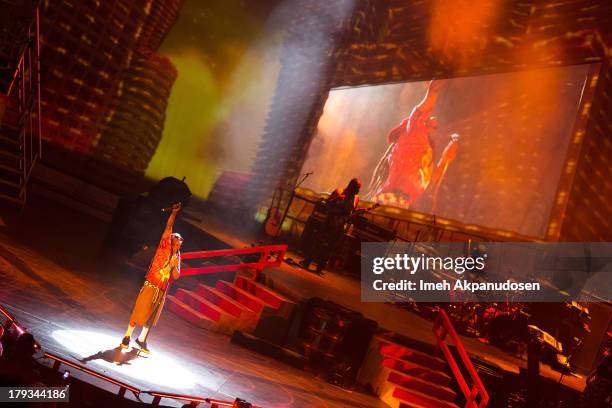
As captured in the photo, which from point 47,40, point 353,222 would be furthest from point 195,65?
point 353,222

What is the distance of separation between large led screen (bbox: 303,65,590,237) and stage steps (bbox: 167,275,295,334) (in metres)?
5.25

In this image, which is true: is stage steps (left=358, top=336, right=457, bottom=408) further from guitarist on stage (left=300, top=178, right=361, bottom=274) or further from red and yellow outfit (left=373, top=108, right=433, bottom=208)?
red and yellow outfit (left=373, top=108, right=433, bottom=208)

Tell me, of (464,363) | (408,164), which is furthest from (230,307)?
(408,164)

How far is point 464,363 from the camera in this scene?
6.22m

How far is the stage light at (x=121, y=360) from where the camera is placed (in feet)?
14.1

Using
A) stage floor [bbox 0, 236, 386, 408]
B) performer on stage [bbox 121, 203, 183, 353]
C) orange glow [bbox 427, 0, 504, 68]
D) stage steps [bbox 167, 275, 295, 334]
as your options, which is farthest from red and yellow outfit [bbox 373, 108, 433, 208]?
performer on stage [bbox 121, 203, 183, 353]

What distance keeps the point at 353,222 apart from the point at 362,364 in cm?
319

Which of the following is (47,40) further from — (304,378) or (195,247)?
(304,378)

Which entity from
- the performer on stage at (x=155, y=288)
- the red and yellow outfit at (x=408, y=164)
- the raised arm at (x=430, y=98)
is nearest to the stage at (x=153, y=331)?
the performer on stage at (x=155, y=288)

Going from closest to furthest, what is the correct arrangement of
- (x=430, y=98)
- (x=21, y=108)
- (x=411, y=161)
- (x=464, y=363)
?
(x=464, y=363) < (x=21, y=108) < (x=411, y=161) < (x=430, y=98)

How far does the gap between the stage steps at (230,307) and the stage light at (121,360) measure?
174cm

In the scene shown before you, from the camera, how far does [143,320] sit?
185 inches
